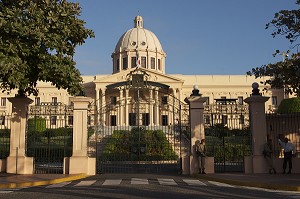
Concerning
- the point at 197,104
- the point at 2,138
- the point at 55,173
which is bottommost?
the point at 55,173

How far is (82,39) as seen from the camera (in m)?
14.4

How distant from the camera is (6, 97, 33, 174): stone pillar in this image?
1569 cm

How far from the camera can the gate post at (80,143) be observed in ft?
50.2

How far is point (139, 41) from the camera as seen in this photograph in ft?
243

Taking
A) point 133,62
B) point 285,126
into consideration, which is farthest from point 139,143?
point 133,62

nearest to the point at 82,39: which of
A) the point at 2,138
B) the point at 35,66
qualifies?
the point at 35,66

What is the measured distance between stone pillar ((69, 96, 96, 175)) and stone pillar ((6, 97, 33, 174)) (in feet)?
6.29

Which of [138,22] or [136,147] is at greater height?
[138,22]

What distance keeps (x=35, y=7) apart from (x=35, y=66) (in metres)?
2.01

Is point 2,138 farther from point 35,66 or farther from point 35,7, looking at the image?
point 35,7

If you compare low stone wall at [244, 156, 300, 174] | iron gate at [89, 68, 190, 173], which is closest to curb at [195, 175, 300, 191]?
low stone wall at [244, 156, 300, 174]

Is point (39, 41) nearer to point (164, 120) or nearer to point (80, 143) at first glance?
point (80, 143)

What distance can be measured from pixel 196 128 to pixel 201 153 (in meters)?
1.14

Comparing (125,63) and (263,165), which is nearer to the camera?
(263,165)
